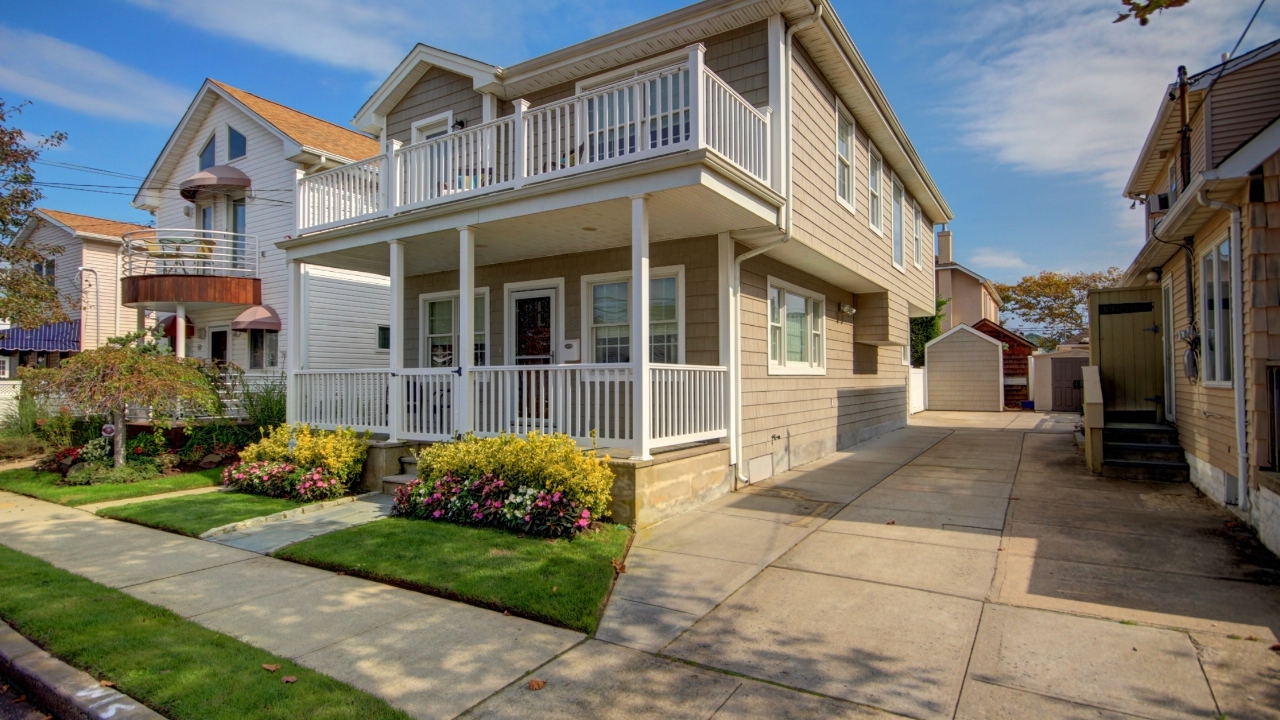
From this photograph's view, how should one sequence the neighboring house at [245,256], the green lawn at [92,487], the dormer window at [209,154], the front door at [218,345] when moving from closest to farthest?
the green lawn at [92,487], the neighboring house at [245,256], the front door at [218,345], the dormer window at [209,154]

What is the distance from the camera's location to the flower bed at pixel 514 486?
20.7ft

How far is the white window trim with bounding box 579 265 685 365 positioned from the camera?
349 inches

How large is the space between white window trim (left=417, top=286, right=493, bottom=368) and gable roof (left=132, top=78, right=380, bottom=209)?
577cm

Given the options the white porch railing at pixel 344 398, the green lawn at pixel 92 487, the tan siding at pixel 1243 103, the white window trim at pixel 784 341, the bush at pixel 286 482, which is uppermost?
the tan siding at pixel 1243 103

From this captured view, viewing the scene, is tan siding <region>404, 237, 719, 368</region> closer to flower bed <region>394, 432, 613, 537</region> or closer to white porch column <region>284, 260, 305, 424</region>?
white porch column <region>284, 260, 305, 424</region>

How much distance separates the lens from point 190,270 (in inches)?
620

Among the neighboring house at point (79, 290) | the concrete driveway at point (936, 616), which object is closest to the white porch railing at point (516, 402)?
the concrete driveway at point (936, 616)

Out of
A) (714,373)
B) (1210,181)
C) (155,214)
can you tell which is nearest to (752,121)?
(714,373)

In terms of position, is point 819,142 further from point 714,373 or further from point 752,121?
point 714,373

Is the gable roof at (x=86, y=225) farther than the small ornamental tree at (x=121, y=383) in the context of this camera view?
Yes

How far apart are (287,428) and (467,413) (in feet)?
10.6

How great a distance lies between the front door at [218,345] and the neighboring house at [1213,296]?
18.6 metres

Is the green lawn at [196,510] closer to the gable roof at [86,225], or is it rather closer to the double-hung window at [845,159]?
the double-hung window at [845,159]

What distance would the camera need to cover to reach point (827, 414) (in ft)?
39.1
